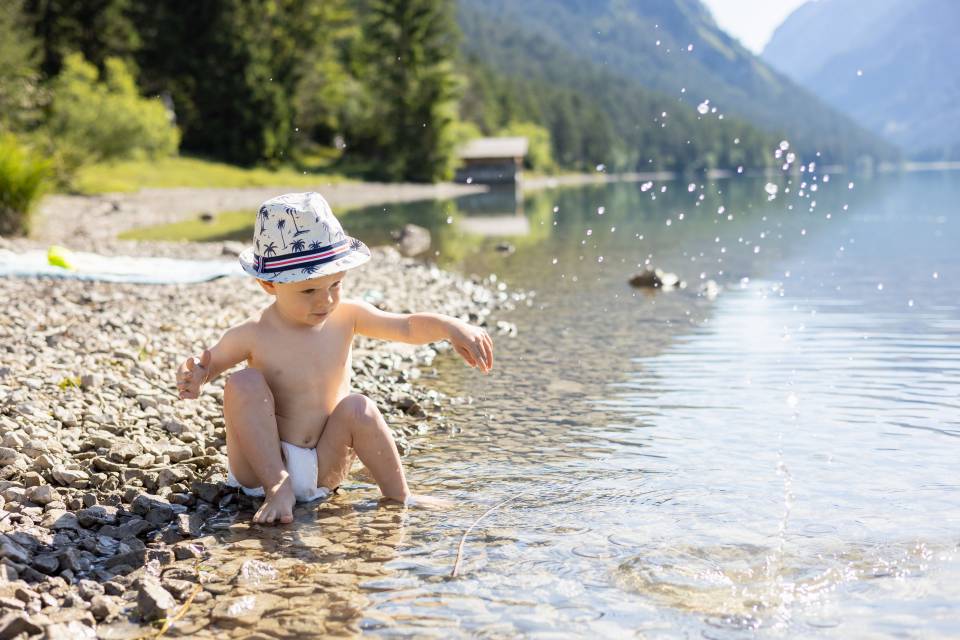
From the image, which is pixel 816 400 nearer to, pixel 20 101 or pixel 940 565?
pixel 940 565

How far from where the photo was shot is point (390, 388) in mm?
7652

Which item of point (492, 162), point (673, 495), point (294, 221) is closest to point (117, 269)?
point (294, 221)

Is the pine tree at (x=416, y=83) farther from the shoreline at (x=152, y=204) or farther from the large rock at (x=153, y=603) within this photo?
the large rock at (x=153, y=603)

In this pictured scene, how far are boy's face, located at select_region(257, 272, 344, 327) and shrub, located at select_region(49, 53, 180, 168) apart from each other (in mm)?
35479

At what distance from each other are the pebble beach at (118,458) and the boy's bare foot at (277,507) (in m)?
0.26

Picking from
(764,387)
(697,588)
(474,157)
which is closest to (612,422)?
(764,387)

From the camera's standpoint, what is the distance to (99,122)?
139 ft

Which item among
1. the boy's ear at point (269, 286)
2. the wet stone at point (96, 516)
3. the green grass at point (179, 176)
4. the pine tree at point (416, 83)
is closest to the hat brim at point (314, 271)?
the boy's ear at point (269, 286)

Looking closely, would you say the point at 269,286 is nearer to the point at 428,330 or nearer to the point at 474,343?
the point at 428,330

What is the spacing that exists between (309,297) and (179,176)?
50.6 m

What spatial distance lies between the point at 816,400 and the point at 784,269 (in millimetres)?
11532

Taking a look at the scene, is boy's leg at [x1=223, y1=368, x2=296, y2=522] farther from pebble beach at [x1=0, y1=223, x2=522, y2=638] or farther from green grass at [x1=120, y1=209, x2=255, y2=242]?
green grass at [x1=120, y1=209, x2=255, y2=242]

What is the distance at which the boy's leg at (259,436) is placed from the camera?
4.64 meters

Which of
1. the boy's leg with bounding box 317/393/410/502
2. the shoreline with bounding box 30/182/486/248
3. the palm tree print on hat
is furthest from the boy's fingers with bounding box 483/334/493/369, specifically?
the shoreline with bounding box 30/182/486/248
